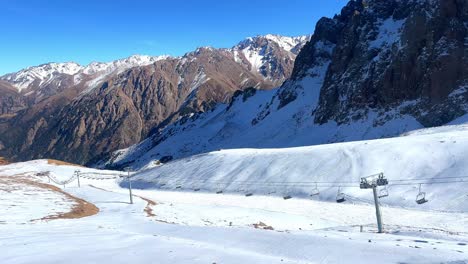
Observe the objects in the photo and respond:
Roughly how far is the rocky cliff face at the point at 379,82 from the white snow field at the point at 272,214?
98.1ft

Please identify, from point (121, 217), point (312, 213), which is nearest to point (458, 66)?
point (312, 213)

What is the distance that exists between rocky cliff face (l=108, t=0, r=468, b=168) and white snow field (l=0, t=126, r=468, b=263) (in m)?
29.9

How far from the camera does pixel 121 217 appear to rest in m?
27.7

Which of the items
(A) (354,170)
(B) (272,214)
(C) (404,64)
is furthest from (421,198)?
(C) (404,64)

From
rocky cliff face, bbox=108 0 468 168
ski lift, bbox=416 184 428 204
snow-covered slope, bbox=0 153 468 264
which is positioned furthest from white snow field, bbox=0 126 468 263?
rocky cliff face, bbox=108 0 468 168

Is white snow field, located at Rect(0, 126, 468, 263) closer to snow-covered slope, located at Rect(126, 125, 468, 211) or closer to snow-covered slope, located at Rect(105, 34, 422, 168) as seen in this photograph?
snow-covered slope, located at Rect(126, 125, 468, 211)

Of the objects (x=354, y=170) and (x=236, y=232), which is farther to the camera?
(x=354, y=170)

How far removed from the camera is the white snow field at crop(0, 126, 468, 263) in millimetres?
13672

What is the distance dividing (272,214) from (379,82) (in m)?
73.7

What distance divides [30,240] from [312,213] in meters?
25.0

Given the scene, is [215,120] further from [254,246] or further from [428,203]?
[254,246]

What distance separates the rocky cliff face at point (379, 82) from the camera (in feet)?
278

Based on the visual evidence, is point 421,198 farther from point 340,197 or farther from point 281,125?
point 281,125

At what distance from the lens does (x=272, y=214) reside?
33781mm
